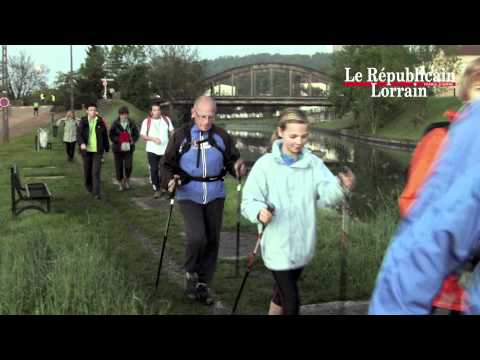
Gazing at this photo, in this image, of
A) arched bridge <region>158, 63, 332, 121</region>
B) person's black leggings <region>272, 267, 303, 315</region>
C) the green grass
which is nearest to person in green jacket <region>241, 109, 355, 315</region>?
person's black leggings <region>272, 267, 303, 315</region>

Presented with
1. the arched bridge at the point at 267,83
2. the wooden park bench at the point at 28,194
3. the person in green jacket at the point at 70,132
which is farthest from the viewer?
the arched bridge at the point at 267,83

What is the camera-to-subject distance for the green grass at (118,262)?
4223 millimetres

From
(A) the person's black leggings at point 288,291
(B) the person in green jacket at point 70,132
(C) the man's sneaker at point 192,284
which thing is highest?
(B) the person in green jacket at point 70,132

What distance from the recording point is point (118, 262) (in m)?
6.12

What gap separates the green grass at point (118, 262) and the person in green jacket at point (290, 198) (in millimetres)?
1137

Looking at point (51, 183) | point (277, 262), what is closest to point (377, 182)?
point (51, 183)

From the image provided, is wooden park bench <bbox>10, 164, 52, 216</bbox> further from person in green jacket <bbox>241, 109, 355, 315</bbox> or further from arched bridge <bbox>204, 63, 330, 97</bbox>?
arched bridge <bbox>204, 63, 330, 97</bbox>

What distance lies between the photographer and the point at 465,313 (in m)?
1.46

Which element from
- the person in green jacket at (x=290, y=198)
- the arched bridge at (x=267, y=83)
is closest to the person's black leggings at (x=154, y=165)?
the person in green jacket at (x=290, y=198)

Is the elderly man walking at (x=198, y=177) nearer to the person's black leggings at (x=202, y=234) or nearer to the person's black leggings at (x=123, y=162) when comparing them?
the person's black leggings at (x=202, y=234)

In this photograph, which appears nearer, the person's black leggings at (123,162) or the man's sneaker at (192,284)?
the man's sneaker at (192,284)

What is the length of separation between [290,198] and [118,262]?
3.16 m

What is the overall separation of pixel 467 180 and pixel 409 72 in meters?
15.5

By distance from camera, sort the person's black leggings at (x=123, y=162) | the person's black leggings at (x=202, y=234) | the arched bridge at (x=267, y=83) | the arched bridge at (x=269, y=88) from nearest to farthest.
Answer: the person's black leggings at (x=202, y=234)
the person's black leggings at (x=123, y=162)
the arched bridge at (x=269, y=88)
the arched bridge at (x=267, y=83)
